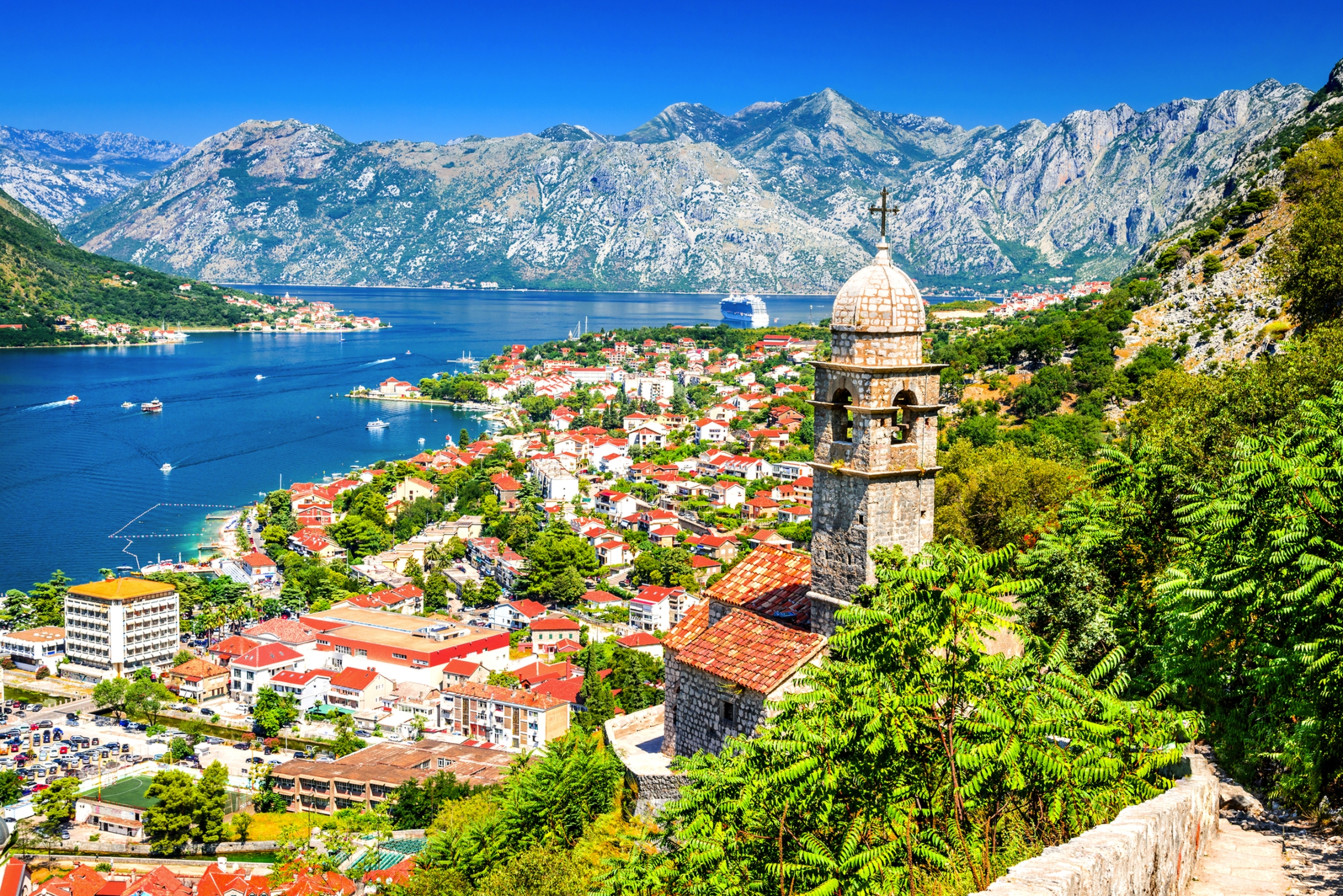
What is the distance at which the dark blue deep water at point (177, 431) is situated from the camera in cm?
4756

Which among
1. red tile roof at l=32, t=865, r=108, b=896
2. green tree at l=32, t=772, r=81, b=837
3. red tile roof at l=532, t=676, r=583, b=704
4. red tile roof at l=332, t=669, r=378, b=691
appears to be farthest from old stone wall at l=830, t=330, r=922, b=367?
red tile roof at l=332, t=669, r=378, b=691

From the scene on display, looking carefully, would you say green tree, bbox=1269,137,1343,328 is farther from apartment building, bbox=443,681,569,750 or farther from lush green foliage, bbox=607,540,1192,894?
apartment building, bbox=443,681,569,750

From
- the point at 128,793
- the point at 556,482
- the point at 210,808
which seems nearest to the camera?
the point at 210,808

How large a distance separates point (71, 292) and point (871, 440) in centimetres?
14084

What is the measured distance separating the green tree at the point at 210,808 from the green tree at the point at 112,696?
957cm

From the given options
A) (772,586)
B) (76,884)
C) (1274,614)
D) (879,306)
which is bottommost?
(76,884)

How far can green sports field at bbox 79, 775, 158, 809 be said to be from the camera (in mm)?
26016

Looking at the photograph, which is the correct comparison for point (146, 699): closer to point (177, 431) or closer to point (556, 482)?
point (556, 482)

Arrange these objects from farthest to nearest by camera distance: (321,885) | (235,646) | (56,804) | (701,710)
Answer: (235,646), (56,804), (321,885), (701,710)

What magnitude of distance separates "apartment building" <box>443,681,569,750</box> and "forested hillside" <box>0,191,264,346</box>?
100910mm

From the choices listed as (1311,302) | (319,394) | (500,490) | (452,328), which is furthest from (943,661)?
(452,328)

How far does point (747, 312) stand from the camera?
138375 millimetres

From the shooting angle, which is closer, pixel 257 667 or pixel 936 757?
pixel 936 757

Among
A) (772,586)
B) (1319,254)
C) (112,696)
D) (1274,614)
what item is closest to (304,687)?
(112,696)
